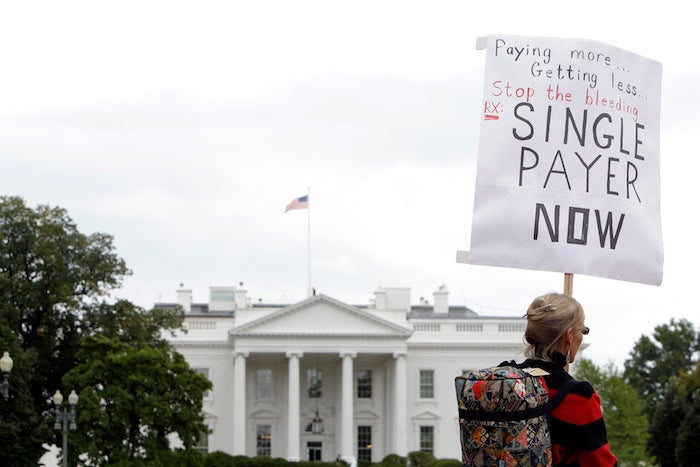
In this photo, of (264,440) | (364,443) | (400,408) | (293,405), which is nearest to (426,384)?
(400,408)

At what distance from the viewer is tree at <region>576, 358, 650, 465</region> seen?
60.8 metres

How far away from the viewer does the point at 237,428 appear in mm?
67188

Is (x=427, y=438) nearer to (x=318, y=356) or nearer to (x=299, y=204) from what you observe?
(x=318, y=356)

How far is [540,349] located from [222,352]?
6621cm

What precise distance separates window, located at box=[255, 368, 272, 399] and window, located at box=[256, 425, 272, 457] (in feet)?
5.72

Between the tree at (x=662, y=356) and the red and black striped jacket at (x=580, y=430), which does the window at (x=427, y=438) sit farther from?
the red and black striped jacket at (x=580, y=430)

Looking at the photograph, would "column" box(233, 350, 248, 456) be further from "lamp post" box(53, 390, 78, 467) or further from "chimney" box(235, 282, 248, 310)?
"lamp post" box(53, 390, 78, 467)

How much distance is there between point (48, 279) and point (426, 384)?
101 ft

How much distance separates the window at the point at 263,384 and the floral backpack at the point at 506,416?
67.3 meters

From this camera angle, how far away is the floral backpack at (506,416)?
→ 4258mm

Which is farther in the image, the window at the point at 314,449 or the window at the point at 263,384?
the window at the point at 263,384

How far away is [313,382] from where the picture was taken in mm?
71562

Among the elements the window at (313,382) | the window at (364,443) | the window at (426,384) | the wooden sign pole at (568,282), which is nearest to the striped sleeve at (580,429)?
the wooden sign pole at (568,282)

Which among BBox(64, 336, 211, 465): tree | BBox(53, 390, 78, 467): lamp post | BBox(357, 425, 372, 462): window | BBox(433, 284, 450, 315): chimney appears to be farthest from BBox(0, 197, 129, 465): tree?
BBox(433, 284, 450, 315): chimney
